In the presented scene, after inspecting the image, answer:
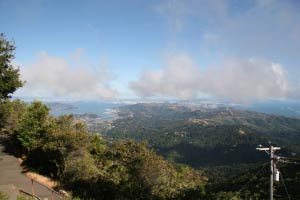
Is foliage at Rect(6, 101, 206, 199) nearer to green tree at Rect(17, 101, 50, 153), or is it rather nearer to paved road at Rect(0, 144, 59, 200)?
green tree at Rect(17, 101, 50, 153)

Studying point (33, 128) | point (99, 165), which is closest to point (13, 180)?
point (33, 128)

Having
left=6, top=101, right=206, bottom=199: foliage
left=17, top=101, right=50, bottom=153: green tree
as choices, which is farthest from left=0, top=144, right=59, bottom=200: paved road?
left=17, top=101, right=50, bottom=153: green tree

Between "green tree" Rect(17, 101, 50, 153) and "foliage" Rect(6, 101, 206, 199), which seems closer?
"foliage" Rect(6, 101, 206, 199)

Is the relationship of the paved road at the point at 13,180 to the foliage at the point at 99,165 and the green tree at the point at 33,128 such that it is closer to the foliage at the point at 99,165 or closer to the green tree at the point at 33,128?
the foliage at the point at 99,165

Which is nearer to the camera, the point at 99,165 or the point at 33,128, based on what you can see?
the point at 99,165

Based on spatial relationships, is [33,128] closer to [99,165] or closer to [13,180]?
[13,180]

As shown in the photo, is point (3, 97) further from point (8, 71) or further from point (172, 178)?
point (172, 178)

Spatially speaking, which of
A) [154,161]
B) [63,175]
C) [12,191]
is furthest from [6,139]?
[154,161]

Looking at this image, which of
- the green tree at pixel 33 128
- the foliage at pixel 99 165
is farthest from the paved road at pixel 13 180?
the green tree at pixel 33 128
